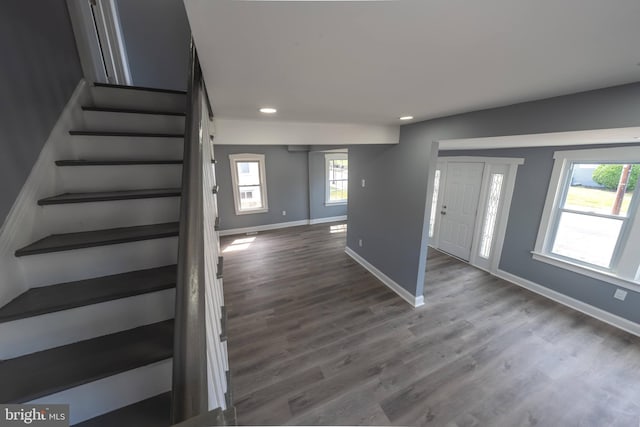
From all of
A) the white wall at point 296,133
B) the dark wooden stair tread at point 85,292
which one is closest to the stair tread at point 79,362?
the dark wooden stair tread at point 85,292

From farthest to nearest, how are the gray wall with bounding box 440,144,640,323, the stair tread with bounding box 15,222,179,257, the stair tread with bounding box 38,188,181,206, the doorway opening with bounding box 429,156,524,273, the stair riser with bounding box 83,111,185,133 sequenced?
the doorway opening with bounding box 429,156,524,273 < the gray wall with bounding box 440,144,640,323 < the stair riser with bounding box 83,111,185,133 < the stair tread with bounding box 38,188,181,206 < the stair tread with bounding box 15,222,179,257

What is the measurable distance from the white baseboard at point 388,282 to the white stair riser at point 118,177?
3060 mm

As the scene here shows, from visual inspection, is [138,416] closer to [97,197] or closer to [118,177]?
[97,197]

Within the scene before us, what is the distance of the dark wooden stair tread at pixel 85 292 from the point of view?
2.61 ft

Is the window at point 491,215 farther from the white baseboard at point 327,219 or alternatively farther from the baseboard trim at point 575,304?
the white baseboard at point 327,219

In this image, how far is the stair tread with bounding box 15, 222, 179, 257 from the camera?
914 mm

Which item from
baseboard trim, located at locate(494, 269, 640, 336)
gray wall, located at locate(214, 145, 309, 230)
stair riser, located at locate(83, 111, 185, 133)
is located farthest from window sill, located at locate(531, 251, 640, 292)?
gray wall, located at locate(214, 145, 309, 230)

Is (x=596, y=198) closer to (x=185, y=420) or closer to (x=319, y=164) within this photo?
(x=185, y=420)

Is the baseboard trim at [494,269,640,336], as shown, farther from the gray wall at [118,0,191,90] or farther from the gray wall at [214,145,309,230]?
the gray wall at [118,0,191,90]

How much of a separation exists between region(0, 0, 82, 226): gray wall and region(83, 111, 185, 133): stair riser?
0.16 m

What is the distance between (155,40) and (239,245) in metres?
3.81

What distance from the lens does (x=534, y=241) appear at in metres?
→ 3.33

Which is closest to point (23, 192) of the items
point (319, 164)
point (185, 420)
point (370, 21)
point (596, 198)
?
point (185, 420)

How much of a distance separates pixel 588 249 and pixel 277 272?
176 inches
